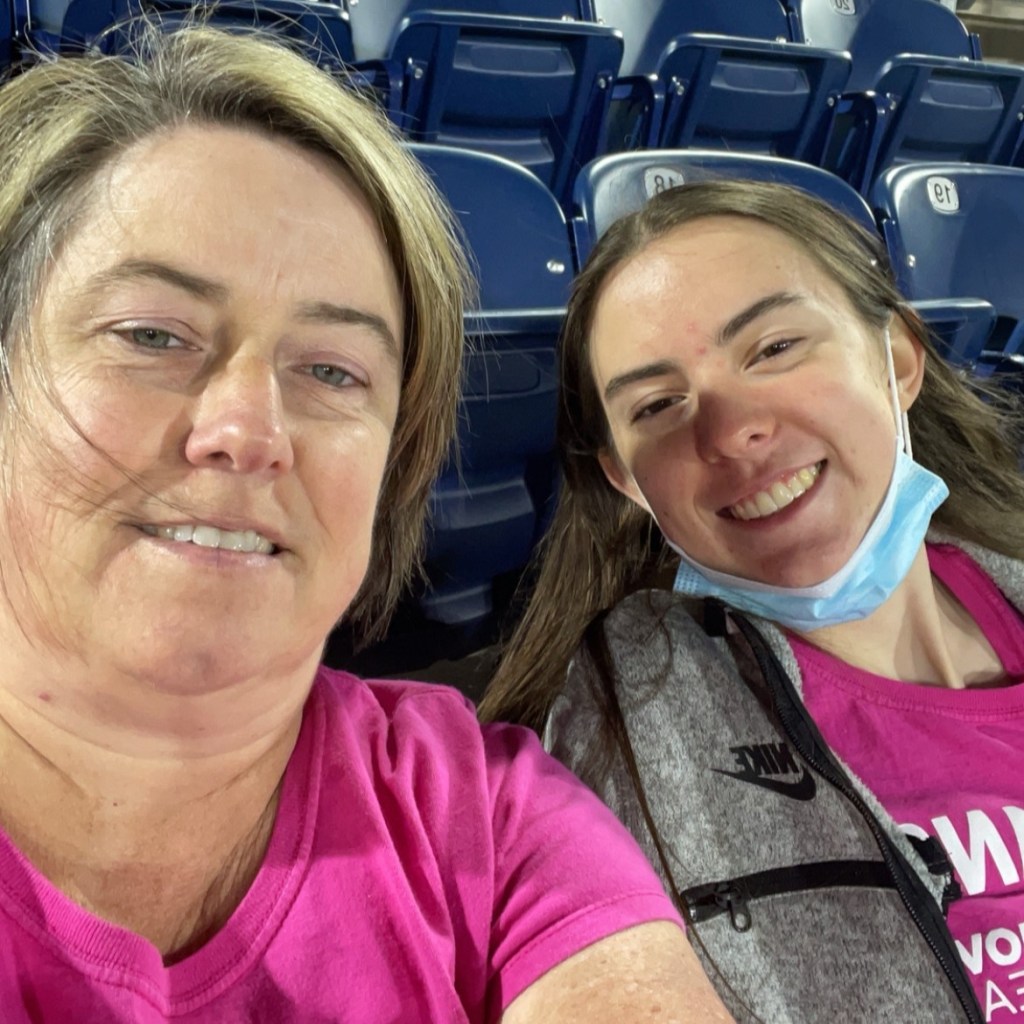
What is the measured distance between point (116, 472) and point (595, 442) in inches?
32.0

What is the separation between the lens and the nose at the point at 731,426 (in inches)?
43.5

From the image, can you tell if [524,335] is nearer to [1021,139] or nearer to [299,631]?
[299,631]

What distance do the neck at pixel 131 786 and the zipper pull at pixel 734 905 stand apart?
47cm

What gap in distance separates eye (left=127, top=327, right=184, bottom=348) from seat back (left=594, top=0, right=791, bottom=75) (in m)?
3.67

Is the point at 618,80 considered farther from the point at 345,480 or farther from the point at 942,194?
the point at 345,480

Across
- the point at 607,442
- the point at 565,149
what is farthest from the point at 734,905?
the point at 565,149

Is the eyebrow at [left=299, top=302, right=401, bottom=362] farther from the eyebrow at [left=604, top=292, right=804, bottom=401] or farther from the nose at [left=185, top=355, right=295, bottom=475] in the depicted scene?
the eyebrow at [left=604, top=292, right=804, bottom=401]

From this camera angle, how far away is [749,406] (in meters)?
1.12

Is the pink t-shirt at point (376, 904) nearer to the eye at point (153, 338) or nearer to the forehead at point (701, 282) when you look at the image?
the eye at point (153, 338)

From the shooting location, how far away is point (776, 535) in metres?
1.12

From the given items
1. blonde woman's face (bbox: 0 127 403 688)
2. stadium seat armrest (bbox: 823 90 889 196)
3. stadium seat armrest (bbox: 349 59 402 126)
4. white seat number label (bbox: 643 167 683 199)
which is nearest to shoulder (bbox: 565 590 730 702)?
blonde woman's face (bbox: 0 127 403 688)

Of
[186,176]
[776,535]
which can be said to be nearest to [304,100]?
[186,176]

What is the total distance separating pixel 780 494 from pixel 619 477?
259 mm

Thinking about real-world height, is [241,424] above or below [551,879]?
above
